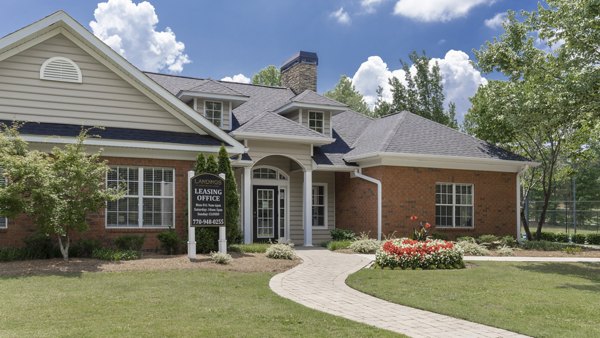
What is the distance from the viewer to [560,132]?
79.2ft

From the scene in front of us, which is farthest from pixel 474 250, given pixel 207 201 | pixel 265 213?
pixel 207 201

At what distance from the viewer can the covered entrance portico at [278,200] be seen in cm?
2141

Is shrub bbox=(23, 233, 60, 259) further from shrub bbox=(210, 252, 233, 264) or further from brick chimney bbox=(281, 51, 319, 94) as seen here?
brick chimney bbox=(281, 51, 319, 94)

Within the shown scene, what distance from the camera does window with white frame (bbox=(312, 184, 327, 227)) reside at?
893 inches

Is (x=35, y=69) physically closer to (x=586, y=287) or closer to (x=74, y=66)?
(x=74, y=66)

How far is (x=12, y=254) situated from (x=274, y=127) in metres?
9.36

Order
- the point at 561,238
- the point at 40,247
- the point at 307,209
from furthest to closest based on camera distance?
the point at 561,238, the point at 307,209, the point at 40,247

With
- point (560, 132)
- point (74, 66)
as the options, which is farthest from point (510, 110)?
point (74, 66)

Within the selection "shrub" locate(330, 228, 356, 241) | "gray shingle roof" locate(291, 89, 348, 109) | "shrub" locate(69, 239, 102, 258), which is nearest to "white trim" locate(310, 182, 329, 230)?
"shrub" locate(330, 228, 356, 241)

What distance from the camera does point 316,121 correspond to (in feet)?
74.7

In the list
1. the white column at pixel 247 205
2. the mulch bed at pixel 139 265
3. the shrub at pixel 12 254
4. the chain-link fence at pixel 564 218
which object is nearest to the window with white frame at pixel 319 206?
the white column at pixel 247 205

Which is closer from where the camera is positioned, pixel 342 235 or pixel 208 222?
pixel 208 222

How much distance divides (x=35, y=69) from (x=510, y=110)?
45.8ft

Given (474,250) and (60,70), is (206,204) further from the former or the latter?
(474,250)
